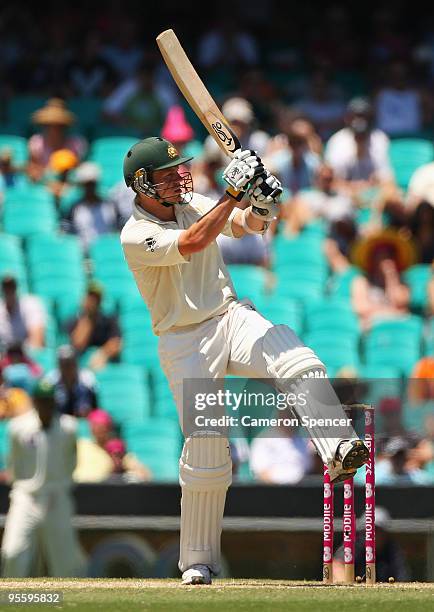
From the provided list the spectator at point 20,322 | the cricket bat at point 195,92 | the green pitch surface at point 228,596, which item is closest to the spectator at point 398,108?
the spectator at point 20,322

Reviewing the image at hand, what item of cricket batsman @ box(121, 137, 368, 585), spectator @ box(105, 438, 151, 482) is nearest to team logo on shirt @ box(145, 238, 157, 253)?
cricket batsman @ box(121, 137, 368, 585)

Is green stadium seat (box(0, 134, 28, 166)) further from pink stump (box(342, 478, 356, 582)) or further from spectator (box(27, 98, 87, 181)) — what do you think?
pink stump (box(342, 478, 356, 582))

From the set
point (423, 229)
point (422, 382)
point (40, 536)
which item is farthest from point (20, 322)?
point (422, 382)

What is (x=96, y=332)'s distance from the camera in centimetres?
1183

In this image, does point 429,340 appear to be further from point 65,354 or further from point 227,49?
point 227,49

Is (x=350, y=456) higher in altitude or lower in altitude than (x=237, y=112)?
lower

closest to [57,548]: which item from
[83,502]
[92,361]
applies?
[83,502]

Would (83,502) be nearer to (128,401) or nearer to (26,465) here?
(26,465)

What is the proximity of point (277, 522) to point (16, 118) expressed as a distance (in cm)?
693

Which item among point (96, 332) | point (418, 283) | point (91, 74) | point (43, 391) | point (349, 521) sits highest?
point (91, 74)

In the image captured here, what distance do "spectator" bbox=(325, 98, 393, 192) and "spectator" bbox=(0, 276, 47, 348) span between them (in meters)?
3.04

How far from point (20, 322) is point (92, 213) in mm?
1462

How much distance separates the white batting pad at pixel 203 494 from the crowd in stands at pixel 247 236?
1.66 meters

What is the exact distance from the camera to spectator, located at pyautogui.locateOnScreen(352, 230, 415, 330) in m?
11.8
